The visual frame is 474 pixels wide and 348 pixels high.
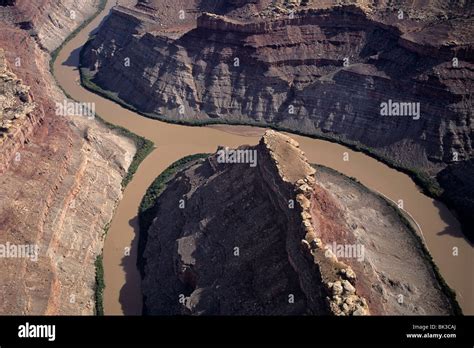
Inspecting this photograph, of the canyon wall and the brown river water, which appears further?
the canyon wall

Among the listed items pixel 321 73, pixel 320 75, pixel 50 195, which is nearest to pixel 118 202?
pixel 50 195

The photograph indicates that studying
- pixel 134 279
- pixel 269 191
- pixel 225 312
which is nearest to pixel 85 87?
pixel 134 279

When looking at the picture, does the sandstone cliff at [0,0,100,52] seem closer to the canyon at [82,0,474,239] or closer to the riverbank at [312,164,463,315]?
the canyon at [82,0,474,239]

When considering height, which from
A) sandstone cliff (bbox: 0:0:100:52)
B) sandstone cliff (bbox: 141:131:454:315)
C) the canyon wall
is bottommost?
sandstone cliff (bbox: 141:131:454:315)

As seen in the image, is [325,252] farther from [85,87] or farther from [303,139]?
[85,87]

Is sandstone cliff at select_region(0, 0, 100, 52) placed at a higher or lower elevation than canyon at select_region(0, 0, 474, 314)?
higher

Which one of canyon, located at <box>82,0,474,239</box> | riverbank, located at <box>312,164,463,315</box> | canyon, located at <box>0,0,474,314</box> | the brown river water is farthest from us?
canyon, located at <box>82,0,474,239</box>

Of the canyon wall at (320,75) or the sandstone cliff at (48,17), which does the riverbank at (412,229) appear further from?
the sandstone cliff at (48,17)

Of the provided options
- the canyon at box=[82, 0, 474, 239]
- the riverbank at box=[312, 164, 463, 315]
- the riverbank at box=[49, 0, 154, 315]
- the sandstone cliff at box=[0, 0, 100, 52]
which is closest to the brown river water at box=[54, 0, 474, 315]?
the riverbank at box=[49, 0, 154, 315]
